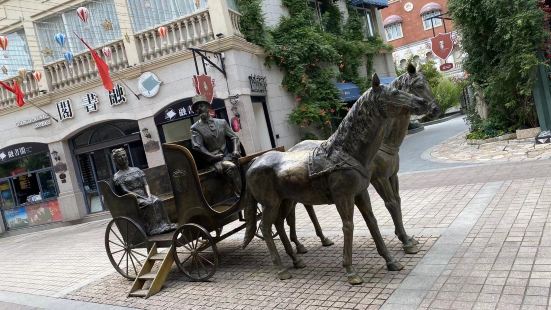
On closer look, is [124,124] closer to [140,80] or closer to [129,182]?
[140,80]

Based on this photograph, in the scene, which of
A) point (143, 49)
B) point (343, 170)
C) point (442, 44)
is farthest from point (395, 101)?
point (442, 44)

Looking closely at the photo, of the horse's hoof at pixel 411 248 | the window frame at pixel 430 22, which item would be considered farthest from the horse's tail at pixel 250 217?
the window frame at pixel 430 22

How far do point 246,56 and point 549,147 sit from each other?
8.49 metres

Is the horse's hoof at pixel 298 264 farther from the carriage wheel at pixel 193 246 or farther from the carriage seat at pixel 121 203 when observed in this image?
the carriage seat at pixel 121 203

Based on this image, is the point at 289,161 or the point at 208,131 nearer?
the point at 289,161

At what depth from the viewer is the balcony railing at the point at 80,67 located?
14.9 m

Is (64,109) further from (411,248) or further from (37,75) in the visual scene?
(411,248)

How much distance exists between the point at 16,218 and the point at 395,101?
1856cm

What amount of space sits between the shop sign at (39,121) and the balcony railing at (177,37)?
4820 millimetres

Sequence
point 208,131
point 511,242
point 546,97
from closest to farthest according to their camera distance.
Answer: point 511,242, point 208,131, point 546,97

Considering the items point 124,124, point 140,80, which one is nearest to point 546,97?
point 140,80

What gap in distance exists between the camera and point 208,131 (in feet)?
21.4

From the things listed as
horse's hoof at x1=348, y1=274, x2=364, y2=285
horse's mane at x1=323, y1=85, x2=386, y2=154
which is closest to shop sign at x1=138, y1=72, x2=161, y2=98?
horse's mane at x1=323, y1=85, x2=386, y2=154

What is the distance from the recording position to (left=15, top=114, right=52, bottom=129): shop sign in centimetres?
1661
